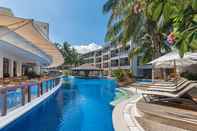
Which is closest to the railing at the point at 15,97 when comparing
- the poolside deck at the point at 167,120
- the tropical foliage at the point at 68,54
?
the poolside deck at the point at 167,120

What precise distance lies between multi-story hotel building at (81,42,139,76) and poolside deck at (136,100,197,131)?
105ft

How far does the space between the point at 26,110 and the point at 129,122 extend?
4.82m

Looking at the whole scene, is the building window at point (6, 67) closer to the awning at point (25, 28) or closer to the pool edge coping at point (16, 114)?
the awning at point (25, 28)

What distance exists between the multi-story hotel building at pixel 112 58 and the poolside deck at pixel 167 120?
32.0 m

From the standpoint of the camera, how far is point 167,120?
20.8ft

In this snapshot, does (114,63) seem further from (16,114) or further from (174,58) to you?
(16,114)

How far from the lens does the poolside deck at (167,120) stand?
564 cm

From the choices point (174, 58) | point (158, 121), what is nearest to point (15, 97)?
point (158, 121)

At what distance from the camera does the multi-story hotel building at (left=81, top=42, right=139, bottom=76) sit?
167 ft

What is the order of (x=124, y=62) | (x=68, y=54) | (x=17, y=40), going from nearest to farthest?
(x=17, y=40)
(x=124, y=62)
(x=68, y=54)

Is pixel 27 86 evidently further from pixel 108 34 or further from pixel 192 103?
pixel 108 34

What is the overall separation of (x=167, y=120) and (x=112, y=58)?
58228mm

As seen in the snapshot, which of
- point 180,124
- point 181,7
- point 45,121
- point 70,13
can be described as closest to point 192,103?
point 180,124

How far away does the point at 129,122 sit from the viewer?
6.88m
